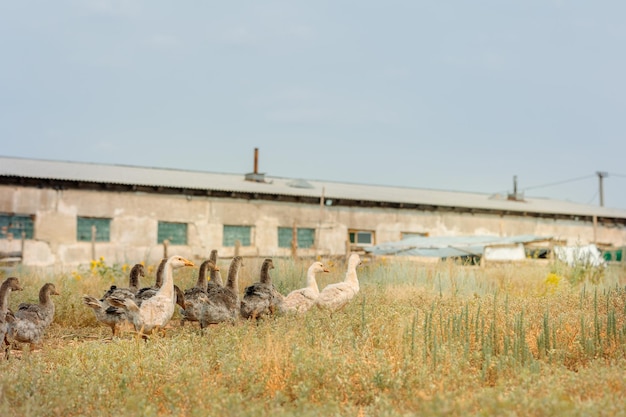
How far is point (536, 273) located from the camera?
17344 millimetres

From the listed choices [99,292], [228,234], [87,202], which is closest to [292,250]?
[228,234]

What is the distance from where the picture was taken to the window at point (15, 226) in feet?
80.7

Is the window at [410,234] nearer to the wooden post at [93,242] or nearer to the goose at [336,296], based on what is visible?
the wooden post at [93,242]

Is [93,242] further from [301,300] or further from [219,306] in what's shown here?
[219,306]

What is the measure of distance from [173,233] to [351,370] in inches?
821

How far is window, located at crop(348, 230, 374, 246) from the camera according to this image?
3081cm

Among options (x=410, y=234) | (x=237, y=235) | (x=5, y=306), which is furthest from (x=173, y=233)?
(x=5, y=306)

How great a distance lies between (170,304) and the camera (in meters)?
10.2

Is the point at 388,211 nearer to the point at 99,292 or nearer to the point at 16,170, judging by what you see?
the point at 16,170

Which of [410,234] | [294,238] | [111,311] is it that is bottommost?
[111,311]

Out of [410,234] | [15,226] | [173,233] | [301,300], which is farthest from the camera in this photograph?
[410,234]

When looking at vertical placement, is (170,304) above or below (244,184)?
below

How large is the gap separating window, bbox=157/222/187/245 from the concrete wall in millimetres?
202

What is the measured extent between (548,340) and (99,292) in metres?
9.93
